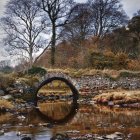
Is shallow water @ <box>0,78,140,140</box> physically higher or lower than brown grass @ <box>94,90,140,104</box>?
lower

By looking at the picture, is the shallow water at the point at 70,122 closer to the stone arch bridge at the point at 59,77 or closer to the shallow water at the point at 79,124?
the shallow water at the point at 79,124

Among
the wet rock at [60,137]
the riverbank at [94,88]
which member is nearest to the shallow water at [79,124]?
the wet rock at [60,137]

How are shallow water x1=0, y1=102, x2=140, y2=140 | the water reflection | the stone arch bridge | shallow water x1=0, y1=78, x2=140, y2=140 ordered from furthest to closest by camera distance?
1. the stone arch bridge
2. the water reflection
3. shallow water x1=0, y1=102, x2=140, y2=140
4. shallow water x1=0, y1=78, x2=140, y2=140

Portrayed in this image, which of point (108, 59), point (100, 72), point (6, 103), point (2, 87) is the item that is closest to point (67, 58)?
point (108, 59)

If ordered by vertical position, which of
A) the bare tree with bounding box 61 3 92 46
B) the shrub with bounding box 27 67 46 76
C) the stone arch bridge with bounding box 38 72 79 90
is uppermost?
the bare tree with bounding box 61 3 92 46

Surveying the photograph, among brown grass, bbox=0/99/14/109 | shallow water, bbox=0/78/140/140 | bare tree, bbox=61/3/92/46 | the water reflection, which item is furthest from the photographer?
bare tree, bbox=61/3/92/46

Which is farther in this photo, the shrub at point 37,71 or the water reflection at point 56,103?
the shrub at point 37,71

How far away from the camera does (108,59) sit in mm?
44844

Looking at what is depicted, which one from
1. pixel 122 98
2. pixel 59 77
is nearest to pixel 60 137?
pixel 122 98

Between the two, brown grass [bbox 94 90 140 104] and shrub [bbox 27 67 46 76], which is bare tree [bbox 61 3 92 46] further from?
brown grass [bbox 94 90 140 104]

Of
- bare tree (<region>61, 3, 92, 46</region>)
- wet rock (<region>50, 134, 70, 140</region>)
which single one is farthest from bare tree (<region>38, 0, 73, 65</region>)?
wet rock (<region>50, 134, 70, 140</region>)

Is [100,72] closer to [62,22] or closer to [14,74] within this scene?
[14,74]

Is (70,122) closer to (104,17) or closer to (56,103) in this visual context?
(56,103)

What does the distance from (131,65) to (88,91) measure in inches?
332
